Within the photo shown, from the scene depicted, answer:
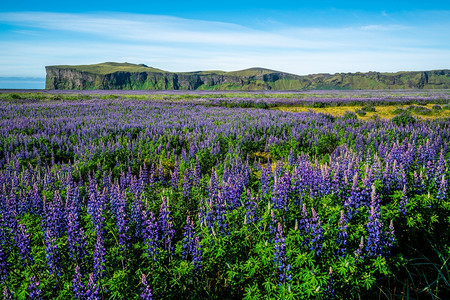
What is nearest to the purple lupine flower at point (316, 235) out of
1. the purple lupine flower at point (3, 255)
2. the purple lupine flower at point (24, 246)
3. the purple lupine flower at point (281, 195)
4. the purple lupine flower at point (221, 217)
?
the purple lupine flower at point (281, 195)

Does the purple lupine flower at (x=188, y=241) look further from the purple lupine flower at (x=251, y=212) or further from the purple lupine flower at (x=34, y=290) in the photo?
the purple lupine flower at (x=34, y=290)

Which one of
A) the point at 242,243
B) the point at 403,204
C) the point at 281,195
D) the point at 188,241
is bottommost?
the point at 242,243

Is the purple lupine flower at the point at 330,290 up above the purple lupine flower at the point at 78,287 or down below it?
below

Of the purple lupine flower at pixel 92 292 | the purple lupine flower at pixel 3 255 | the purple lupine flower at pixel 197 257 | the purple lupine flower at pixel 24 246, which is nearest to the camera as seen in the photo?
→ the purple lupine flower at pixel 92 292

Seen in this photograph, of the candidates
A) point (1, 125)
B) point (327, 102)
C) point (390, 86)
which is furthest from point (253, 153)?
point (390, 86)

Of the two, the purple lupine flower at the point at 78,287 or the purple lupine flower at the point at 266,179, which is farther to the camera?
the purple lupine flower at the point at 266,179

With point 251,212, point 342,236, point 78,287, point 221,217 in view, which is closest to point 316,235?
point 342,236

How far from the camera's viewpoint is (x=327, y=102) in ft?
126

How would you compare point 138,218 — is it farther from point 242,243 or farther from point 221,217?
point 242,243

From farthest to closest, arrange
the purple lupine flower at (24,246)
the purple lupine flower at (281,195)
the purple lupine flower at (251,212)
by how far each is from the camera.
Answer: the purple lupine flower at (281,195)
the purple lupine flower at (251,212)
the purple lupine flower at (24,246)

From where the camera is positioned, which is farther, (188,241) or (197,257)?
(188,241)

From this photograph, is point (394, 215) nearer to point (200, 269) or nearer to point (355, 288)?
point (355, 288)

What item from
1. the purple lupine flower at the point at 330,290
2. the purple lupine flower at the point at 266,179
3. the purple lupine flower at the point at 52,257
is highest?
the purple lupine flower at the point at 266,179

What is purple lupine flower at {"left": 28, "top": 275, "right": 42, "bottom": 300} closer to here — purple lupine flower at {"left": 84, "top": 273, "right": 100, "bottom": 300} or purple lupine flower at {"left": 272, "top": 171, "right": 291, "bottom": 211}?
purple lupine flower at {"left": 84, "top": 273, "right": 100, "bottom": 300}
